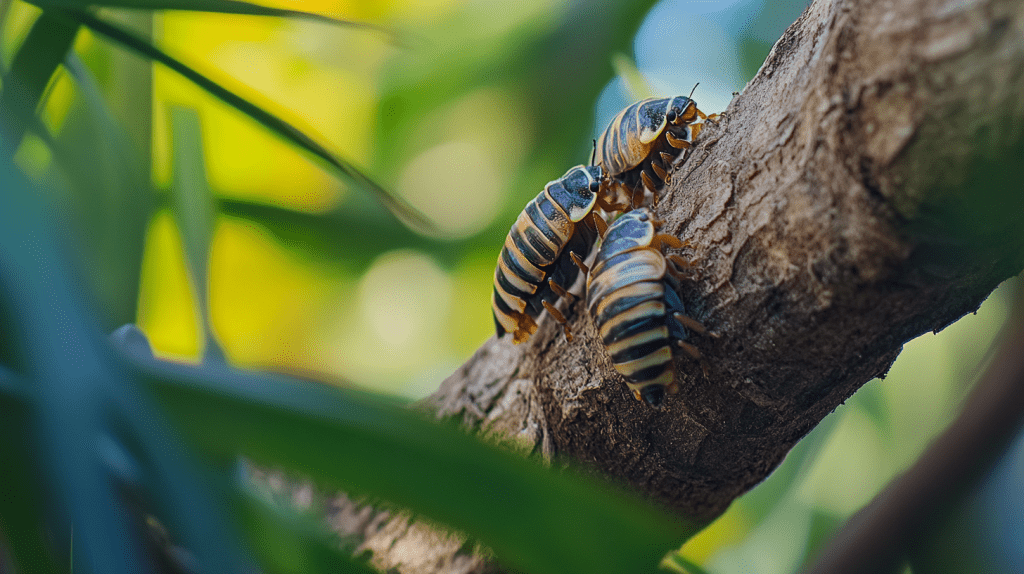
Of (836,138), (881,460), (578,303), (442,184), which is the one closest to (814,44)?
(836,138)

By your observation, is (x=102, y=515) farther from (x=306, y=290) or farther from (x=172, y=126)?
(x=306, y=290)

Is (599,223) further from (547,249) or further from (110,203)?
(110,203)

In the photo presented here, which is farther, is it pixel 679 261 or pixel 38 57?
pixel 38 57

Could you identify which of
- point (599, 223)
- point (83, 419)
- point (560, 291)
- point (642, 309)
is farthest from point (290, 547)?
point (599, 223)

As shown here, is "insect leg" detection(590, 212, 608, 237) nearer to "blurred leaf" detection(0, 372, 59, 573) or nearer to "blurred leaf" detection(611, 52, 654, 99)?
"blurred leaf" detection(0, 372, 59, 573)

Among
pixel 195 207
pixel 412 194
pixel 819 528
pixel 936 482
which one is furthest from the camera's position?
pixel 412 194

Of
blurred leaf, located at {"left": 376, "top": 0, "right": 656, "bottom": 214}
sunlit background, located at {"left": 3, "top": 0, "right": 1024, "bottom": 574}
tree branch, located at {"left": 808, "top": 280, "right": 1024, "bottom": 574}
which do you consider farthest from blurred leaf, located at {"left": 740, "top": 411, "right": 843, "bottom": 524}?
blurred leaf, located at {"left": 376, "top": 0, "right": 656, "bottom": 214}
